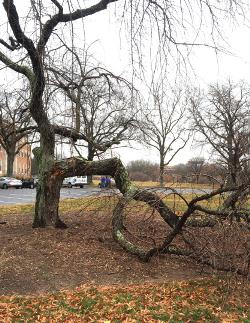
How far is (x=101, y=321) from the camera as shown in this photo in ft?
17.0

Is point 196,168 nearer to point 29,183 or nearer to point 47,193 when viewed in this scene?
point 47,193

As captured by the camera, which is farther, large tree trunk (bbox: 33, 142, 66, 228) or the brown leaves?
large tree trunk (bbox: 33, 142, 66, 228)

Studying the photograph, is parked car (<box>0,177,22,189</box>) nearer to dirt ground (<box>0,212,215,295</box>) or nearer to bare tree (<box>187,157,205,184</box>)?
dirt ground (<box>0,212,215,295</box>)

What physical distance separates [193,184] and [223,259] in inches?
57.8

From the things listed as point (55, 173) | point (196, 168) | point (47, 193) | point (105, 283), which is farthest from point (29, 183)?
point (105, 283)

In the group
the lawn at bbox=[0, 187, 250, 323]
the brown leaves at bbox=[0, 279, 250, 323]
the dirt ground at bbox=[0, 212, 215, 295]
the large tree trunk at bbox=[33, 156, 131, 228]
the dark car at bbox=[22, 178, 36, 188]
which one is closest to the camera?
the brown leaves at bbox=[0, 279, 250, 323]

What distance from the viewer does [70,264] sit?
7320 mm

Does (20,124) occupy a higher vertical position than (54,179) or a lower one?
higher

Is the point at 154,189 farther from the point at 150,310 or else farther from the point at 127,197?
the point at 150,310

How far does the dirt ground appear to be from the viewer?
6645 mm

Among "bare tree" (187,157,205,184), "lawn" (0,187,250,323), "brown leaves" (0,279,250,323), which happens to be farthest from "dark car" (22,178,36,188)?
"brown leaves" (0,279,250,323)

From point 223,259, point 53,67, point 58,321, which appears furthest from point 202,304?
point 53,67

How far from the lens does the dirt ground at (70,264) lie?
6.64 metres

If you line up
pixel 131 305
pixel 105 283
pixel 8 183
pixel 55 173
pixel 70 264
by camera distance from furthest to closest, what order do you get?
pixel 8 183
pixel 55 173
pixel 70 264
pixel 105 283
pixel 131 305
